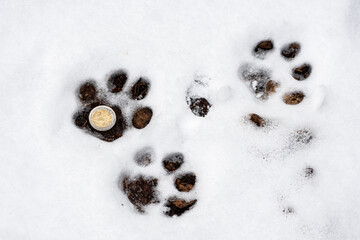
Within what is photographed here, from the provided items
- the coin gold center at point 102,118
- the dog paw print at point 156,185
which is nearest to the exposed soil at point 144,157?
the dog paw print at point 156,185

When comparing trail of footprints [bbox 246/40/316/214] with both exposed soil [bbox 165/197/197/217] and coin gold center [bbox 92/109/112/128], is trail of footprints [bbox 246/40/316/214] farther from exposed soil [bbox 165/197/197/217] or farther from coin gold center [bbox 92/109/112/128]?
coin gold center [bbox 92/109/112/128]

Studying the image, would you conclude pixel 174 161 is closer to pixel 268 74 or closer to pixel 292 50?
pixel 268 74

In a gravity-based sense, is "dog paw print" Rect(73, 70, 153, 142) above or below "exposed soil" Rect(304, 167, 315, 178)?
below

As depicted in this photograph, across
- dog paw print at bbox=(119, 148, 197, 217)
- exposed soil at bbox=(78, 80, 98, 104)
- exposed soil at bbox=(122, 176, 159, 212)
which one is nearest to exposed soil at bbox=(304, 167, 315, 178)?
dog paw print at bbox=(119, 148, 197, 217)

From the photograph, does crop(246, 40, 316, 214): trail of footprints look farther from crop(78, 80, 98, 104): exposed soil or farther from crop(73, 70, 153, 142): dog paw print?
crop(78, 80, 98, 104): exposed soil

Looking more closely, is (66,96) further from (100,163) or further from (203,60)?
(203,60)

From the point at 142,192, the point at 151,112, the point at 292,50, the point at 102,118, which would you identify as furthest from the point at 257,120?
the point at 102,118

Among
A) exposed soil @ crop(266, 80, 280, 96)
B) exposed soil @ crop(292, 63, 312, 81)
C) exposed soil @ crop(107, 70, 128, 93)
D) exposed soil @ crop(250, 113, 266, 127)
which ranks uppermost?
Answer: exposed soil @ crop(292, 63, 312, 81)

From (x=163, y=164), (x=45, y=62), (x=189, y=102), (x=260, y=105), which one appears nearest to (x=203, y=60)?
(x=189, y=102)
